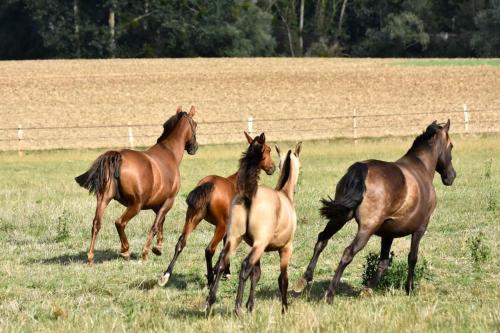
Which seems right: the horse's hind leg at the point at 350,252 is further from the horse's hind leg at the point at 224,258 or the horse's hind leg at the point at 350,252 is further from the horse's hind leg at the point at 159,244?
the horse's hind leg at the point at 159,244

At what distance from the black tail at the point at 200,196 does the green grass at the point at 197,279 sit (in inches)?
37.2

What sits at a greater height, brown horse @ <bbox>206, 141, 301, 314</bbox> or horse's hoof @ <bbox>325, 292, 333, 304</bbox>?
brown horse @ <bbox>206, 141, 301, 314</bbox>

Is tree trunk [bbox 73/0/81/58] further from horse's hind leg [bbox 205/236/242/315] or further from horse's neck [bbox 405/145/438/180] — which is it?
horse's hind leg [bbox 205/236/242/315]

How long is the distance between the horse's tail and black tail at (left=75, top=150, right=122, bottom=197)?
386cm

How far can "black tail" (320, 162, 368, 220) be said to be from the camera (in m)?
9.30

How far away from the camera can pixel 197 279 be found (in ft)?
35.6

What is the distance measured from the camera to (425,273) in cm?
1059

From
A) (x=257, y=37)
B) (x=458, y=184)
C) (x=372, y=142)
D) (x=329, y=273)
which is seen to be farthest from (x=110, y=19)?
(x=329, y=273)

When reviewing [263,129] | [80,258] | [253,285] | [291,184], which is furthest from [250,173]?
[263,129]

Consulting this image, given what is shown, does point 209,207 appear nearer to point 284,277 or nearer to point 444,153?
point 284,277

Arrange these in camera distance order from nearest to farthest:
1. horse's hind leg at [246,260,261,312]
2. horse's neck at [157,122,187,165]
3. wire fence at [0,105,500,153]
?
horse's hind leg at [246,260,261,312], horse's neck at [157,122,187,165], wire fence at [0,105,500,153]

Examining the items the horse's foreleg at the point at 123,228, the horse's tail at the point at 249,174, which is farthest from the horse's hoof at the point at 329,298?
the horse's foreleg at the point at 123,228

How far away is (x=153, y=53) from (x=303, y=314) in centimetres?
6582

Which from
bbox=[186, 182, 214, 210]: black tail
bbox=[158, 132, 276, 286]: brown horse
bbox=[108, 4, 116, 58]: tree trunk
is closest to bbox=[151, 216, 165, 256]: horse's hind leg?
bbox=[158, 132, 276, 286]: brown horse
